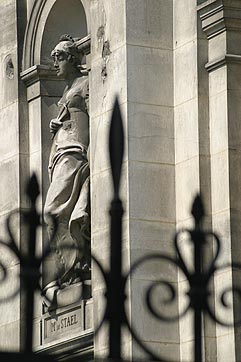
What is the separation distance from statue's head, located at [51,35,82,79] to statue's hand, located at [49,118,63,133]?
53cm

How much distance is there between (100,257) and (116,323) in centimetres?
1110

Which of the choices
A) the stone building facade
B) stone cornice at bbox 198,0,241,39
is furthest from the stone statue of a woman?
stone cornice at bbox 198,0,241,39

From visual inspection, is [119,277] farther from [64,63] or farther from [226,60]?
[64,63]

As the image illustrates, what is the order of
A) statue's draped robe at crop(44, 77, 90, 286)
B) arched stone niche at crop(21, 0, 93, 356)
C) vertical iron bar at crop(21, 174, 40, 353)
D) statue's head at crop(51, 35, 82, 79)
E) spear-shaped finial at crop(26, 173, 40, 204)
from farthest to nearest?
arched stone niche at crop(21, 0, 93, 356) < statue's head at crop(51, 35, 82, 79) < statue's draped robe at crop(44, 77, 90, 286) < spear-shaped finial at crop(26, 173, 40, 204) < vertical iron bar at crop(21, 174, 40, 353)

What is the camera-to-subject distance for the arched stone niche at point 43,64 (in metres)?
21.6

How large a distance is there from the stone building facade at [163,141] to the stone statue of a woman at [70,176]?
356 millimetres

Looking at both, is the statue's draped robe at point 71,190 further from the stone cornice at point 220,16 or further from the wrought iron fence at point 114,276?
the wrought iron fence at point 114,276

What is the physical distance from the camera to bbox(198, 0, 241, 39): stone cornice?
18.0 meters

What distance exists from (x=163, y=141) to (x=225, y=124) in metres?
0.92

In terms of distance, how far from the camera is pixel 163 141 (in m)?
18.7

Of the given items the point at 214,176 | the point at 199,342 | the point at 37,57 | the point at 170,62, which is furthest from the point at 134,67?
the point at 199,342

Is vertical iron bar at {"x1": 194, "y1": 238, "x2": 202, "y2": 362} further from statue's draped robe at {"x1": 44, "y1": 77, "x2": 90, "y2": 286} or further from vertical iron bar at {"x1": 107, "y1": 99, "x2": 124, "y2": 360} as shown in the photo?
statue's draped robe at {"x1": 44, "y1": 77, "x2": 90, "y2": 286}

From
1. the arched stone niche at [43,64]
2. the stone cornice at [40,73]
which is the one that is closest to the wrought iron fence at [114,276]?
the arched stone niche at [43,64]

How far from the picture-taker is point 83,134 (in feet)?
66.8
